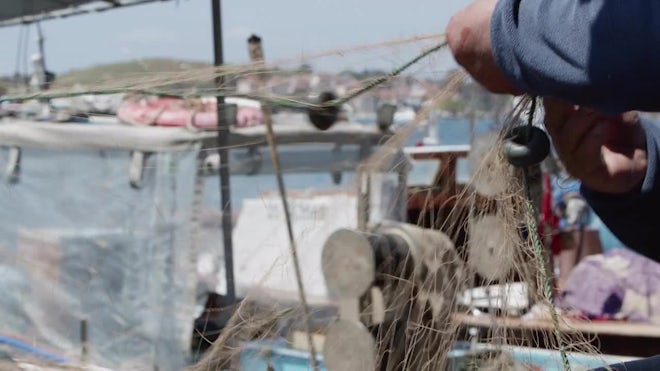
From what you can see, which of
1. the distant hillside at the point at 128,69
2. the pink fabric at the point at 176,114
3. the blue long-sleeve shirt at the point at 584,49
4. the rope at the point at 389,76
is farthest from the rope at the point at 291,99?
the pink fabric at the point at 176,114

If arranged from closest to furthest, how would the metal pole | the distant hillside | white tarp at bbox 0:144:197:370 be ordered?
1. the distant hillside
2. the metal pole
3. white tarp at bbox 0:144:197:370

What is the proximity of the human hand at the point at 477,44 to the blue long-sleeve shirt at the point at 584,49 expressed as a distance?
2cm

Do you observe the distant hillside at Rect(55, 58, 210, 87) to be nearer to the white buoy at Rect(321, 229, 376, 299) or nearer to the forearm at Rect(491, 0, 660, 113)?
the white buoy at Rect(321, 229, 376, 299)

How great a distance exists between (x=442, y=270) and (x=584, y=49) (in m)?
0.93

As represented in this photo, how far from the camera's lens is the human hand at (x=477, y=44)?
1.01m

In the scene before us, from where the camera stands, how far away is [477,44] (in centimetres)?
102

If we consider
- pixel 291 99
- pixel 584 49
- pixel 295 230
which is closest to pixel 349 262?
pixel 291 99

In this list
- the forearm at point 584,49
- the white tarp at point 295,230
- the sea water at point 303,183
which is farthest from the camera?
the sea water at point 303,183

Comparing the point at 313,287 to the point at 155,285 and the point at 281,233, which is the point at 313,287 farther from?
the point at 281,233

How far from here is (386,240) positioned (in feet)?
7.72

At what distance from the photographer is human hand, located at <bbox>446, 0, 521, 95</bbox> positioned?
101 cm

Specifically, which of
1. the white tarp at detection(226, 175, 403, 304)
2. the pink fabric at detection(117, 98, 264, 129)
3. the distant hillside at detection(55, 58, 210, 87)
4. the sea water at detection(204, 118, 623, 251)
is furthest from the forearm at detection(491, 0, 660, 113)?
the pink fabric at detection(117, 98, 264, 129)

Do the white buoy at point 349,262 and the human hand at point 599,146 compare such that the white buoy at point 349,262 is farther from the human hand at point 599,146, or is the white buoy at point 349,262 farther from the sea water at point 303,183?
the human hand at point 599,146

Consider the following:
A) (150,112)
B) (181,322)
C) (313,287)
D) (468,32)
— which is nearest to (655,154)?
(468,32)
